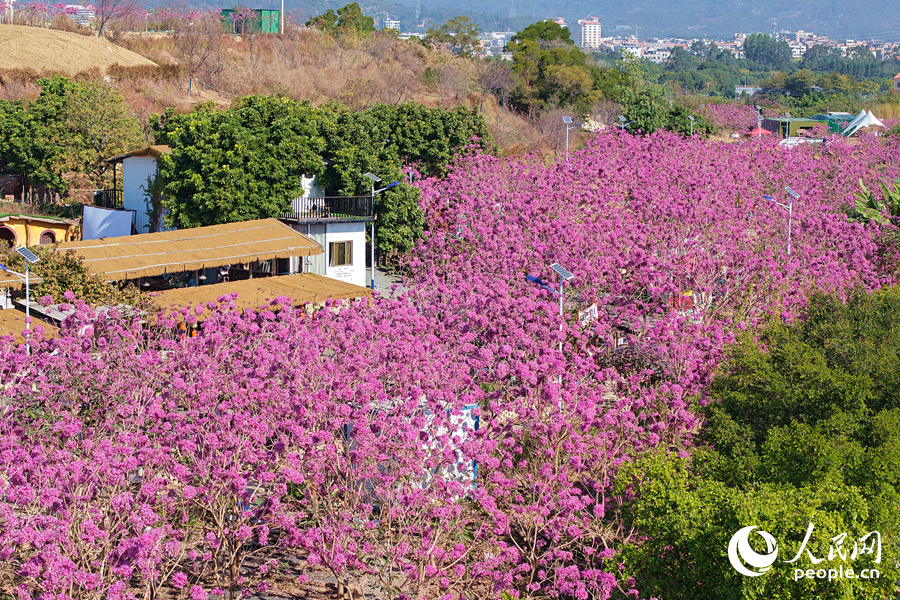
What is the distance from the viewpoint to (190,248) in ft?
93.7

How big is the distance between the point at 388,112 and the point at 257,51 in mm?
34364

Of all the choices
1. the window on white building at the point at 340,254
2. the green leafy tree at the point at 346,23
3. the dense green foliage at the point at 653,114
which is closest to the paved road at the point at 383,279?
the window on white building at the point at 340,254

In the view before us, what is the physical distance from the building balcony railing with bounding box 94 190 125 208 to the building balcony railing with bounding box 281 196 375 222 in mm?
8469

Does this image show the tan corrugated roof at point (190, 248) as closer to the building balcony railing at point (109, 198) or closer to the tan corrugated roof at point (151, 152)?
the tan corrugated roof at point (151, 152)

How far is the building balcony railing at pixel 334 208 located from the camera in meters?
34.9

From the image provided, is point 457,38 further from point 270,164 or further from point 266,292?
point 266,292

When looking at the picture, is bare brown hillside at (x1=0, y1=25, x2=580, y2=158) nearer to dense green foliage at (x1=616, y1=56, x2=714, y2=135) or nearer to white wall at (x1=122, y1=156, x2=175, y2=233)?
dense green foliage at (x1=616, y1=56, x2=714, y2=135)

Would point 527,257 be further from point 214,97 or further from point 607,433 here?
point 214,97

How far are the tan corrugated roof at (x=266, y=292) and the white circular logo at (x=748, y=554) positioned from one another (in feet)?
44.7

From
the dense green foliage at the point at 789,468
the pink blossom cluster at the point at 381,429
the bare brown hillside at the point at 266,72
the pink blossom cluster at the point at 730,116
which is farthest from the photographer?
the pink blossom cluster at the point at 730,116

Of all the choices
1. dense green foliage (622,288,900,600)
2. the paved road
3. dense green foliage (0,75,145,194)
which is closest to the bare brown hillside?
dense green foliage (0,75,145,194)

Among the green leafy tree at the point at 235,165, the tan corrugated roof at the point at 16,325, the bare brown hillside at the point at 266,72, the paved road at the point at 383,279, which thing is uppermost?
the bare brown hillside at the point at 266,72

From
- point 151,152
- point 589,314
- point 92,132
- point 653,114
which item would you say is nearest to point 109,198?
point 151,152

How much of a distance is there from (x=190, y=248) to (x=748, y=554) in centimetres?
2144
